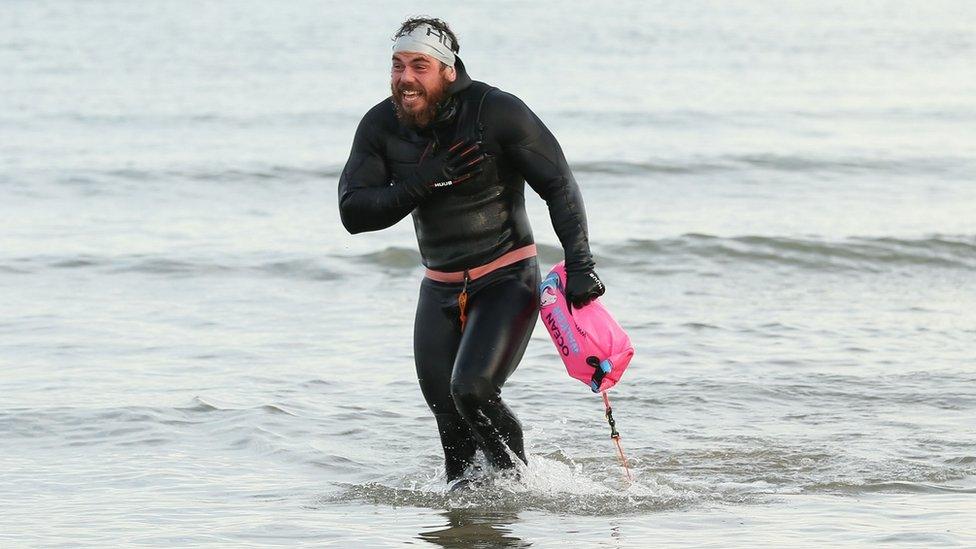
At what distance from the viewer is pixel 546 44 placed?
4372 cm

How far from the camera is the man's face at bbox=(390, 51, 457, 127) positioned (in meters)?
6.35

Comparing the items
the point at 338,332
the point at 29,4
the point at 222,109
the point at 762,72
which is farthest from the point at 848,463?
the point at 29,4

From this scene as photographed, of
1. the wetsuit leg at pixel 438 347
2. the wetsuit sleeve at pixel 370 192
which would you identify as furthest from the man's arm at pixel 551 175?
the wetsuit leg at pixel 438 347

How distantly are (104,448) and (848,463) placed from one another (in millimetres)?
4117

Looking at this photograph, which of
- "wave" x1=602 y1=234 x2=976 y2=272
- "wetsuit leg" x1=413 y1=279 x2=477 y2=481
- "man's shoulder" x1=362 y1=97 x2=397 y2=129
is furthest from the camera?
"wave" x1=602 y1=234 x2=976 y2=272

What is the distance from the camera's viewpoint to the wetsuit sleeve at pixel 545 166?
21.0 feet

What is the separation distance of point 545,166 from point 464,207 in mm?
416

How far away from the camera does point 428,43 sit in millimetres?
6383

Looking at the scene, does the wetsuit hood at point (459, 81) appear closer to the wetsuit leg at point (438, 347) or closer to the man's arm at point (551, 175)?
the man's arm at point (551, 175)

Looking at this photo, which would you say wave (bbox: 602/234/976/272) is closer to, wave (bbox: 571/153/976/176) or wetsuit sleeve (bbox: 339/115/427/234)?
wave (bbox: 571/153/976/176)

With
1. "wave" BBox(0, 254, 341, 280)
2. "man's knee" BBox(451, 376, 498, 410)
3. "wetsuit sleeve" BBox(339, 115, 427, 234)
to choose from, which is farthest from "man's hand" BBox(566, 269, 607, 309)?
"wave" BBox(0, 254, 341, 280)

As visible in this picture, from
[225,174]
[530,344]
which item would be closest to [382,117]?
[530,344]

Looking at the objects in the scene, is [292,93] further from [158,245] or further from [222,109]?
[158,245]

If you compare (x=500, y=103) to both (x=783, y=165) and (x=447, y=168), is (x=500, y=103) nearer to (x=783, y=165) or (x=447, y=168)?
(x=447, y=168)
